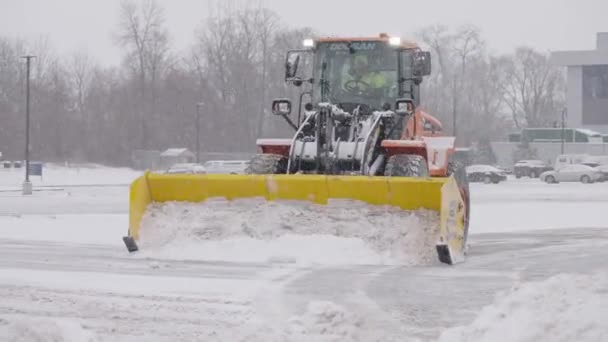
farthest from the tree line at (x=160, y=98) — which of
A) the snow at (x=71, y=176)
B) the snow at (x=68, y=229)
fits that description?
the snow at (x=68, y=229)

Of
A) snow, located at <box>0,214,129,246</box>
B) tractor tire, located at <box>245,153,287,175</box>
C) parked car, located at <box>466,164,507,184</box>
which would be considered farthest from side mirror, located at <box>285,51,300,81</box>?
parked car, located at <box>466,164,507,184</box>

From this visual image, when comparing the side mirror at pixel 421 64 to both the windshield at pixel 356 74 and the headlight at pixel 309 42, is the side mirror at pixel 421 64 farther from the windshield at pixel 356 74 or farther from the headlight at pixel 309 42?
the headlight at pixel 309 42

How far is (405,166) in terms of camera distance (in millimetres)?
12391

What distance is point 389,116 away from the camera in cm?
1308

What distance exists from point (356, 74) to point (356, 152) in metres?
1.69

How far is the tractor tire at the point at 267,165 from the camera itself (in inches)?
529

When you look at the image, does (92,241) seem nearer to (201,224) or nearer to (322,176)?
(201,224)

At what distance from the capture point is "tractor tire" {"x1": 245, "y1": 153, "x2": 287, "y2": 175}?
13430mm

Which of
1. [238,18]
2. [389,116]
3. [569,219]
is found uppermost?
[238,18]

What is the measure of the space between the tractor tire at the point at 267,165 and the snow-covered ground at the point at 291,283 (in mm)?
1138

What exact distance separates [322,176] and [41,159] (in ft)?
240

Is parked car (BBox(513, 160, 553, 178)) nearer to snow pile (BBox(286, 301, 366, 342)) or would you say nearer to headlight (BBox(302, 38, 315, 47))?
headlight (BBox(302, 38, 315, 47))

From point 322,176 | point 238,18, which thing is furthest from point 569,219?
point 238,18

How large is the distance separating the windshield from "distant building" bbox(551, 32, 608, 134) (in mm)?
78033
